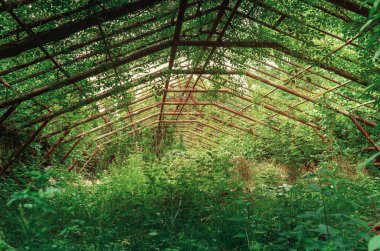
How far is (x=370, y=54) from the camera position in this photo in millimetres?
5801

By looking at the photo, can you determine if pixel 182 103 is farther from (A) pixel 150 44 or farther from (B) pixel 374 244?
(B) pixel 374 244

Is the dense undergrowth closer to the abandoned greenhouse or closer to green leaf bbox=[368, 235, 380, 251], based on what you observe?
the abandoned greenhouse

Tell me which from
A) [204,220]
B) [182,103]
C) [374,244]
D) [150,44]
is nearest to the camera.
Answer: [374,244]

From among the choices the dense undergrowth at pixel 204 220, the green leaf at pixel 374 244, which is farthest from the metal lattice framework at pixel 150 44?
the green leaf at pixel 374 244

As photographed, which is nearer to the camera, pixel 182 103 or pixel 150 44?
pixel 150 44

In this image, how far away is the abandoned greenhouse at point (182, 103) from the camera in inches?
111

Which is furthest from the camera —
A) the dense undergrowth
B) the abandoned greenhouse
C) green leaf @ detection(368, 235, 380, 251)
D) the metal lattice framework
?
the metal lattice framework

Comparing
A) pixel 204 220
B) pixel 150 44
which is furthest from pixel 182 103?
pixel 204 220

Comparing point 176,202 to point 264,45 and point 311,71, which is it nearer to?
point 264,45

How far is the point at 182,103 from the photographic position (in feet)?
37.4

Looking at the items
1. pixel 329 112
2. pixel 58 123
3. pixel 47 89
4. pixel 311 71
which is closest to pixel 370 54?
pixel 311 71

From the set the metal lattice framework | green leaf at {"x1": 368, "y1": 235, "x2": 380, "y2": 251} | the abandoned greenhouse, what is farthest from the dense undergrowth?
the metal lattice framework

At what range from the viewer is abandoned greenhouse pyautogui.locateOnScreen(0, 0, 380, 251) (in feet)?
9.25

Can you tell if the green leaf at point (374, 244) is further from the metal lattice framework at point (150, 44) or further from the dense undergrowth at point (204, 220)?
the metal lattice framework at point (150, 44)
